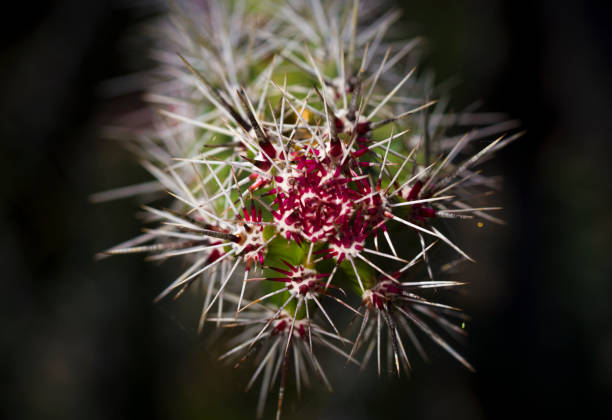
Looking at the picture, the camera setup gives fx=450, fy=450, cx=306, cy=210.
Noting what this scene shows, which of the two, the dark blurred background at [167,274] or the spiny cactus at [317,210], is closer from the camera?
the spiny cactus at [317,210]

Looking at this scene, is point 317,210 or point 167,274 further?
point 167,274

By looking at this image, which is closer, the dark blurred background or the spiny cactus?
the spiny cactus

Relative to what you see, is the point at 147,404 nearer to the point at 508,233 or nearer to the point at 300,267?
the point at 300,267

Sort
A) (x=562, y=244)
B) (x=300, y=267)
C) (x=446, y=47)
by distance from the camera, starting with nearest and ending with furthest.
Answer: (x=300, y=267)
(x=446, y=47)
(x=562, y=244)

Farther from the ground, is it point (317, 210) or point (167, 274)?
point (317, 210)

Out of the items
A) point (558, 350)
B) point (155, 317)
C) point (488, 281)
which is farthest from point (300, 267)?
point (558, 350)

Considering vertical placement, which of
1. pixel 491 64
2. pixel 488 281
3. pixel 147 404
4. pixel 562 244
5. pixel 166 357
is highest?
pixel 491 64

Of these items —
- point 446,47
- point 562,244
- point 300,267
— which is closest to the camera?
point 300,267

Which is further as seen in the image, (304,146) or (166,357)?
(166,357)
